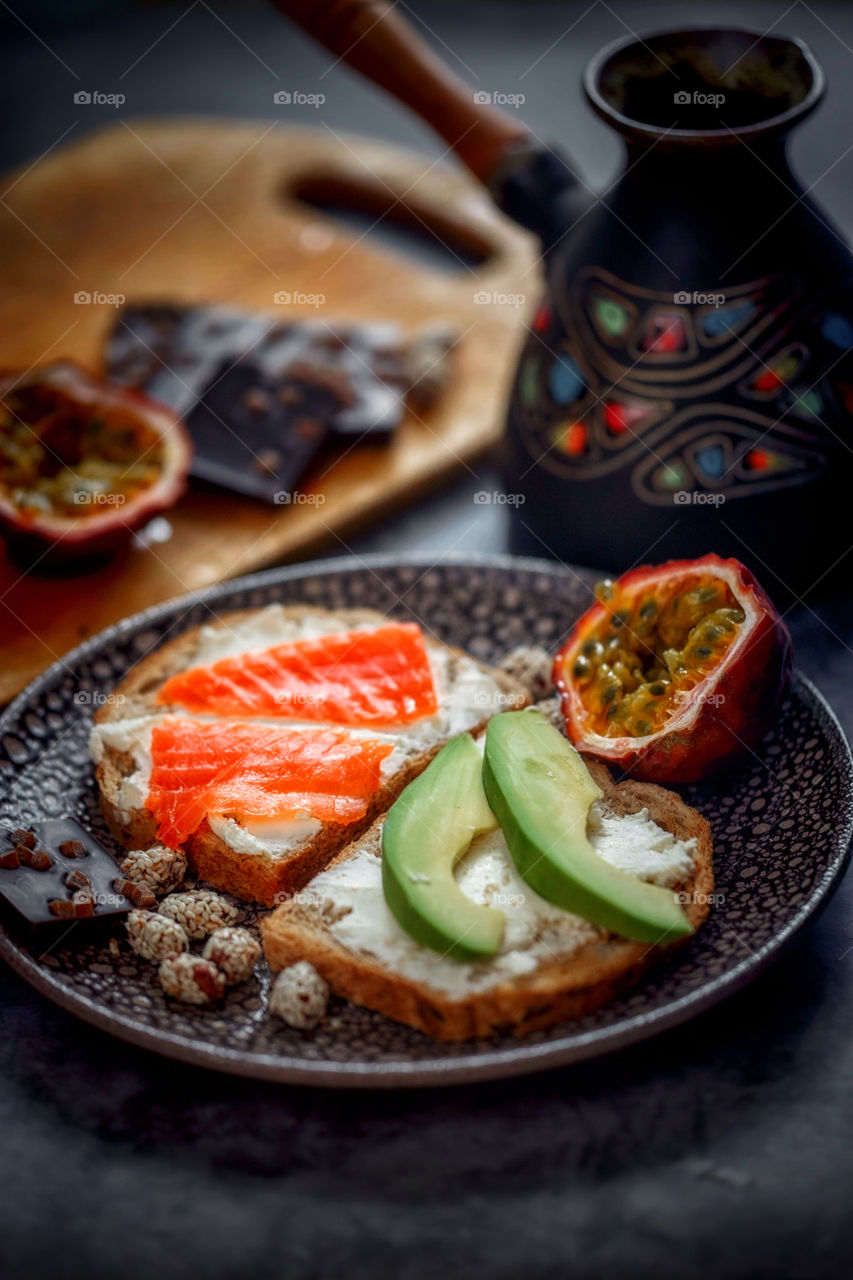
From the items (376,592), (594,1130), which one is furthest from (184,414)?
(594,1130)

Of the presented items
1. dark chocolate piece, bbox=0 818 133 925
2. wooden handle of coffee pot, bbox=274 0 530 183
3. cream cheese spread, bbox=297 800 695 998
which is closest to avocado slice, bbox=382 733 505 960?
cream cheese spread, bbox=297 800 695 998

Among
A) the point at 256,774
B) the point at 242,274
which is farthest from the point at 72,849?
the point at 242,274

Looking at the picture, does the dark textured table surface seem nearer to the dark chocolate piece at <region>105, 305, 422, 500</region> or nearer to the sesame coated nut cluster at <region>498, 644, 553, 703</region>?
the sesame coated nut cluster at <region>498, 644, 553, 703</region>

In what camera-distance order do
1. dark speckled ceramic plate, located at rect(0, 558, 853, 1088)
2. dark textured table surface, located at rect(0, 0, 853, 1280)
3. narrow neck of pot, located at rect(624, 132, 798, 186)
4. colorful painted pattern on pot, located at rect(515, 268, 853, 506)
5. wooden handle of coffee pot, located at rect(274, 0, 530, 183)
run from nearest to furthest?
1. dark textured table surface, located at rect(0, 0, 853, 1280)
2. dark speckled ceramic plate, located at rect(0, 558, 853, 1088)
3. narrow neck of pot, located at rect(624, 132, 798, 186)
4. colorful painted pattern on pot, located at rect(515, 268, 853, 506)
5. wooden handle of coffee pot, located at rect(274, 0, 530, 183)

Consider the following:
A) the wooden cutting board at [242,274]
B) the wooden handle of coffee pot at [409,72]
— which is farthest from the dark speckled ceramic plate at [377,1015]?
the wooden handle of coffee pot at [409,72]

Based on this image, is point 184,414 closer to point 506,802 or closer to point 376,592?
point 376,592

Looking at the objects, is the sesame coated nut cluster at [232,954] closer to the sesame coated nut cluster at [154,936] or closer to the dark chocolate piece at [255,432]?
the sesame coated nut cluster at [154,936]

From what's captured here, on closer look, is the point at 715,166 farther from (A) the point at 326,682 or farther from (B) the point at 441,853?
(B) the point at 441,853
